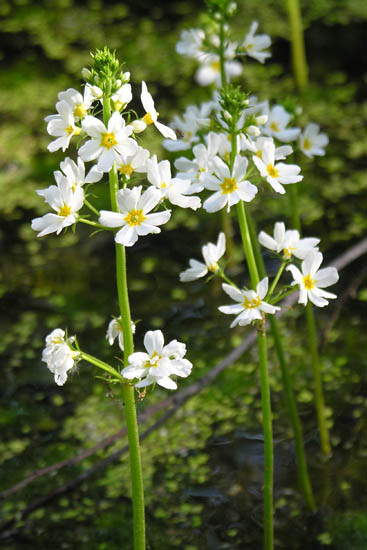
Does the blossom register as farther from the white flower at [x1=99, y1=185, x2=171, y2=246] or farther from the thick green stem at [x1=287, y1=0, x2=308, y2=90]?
the thick green stem at [x1=287, y1=0, x2=308, y2=90]

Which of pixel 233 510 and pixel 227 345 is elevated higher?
pixel 227 345

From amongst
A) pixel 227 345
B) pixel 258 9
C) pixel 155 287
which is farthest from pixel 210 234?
pixel 258 9

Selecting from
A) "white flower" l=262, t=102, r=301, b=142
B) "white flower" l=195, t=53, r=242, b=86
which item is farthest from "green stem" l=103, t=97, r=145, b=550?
"white flower" l=195, t=53, r=242, b=86

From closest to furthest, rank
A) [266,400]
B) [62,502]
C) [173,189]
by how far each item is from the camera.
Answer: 1. [173,189]
2. [266,400]
3. [62,502]

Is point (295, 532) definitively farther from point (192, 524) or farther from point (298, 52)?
point (298, 52)

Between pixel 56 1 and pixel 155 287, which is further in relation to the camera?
pixel 56 1

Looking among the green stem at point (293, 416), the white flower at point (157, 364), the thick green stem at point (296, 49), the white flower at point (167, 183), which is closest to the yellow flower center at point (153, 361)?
the white flower at point (157, 364)

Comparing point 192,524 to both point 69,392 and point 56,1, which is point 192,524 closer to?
point 69,392

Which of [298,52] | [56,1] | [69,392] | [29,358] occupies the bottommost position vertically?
[69,392]

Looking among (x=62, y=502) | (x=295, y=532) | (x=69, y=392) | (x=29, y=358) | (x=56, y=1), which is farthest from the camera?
(x=56, y=1)
